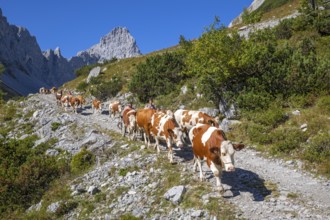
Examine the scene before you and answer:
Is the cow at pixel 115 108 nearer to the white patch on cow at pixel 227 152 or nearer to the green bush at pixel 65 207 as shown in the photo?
the green bush at pixel 65 207

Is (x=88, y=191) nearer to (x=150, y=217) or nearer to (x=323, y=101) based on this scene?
(x=150, y=217)

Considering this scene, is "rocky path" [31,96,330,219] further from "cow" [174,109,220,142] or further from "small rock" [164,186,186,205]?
"cow" [174,109,220,142]

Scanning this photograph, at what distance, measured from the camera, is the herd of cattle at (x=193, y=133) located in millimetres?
9766

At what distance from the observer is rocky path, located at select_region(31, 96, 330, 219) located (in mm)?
8906

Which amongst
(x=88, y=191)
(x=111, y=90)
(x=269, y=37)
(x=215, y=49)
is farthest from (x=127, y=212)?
(x=111, y=90)

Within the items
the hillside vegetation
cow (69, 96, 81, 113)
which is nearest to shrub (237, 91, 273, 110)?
the hillside vegetation

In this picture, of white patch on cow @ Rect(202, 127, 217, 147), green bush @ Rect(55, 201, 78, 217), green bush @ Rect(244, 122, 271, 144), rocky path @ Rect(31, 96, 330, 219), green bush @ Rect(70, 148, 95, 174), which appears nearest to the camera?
rocky path @ Rect(31, 96, 330, 219)

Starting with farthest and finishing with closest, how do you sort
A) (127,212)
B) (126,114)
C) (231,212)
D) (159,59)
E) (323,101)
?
(159,59) < (126,114) < (323,101) < (127,212) < (231,212)

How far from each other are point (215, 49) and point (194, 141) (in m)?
10.2

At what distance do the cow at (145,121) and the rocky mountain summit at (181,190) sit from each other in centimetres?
64

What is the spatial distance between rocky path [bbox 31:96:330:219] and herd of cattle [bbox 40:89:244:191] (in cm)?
84

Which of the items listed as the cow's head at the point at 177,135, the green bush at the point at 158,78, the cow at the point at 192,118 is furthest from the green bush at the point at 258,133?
the green bush at the point at 158,78

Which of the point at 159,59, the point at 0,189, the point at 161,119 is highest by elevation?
the point at 159,59

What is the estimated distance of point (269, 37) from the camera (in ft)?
76.2
